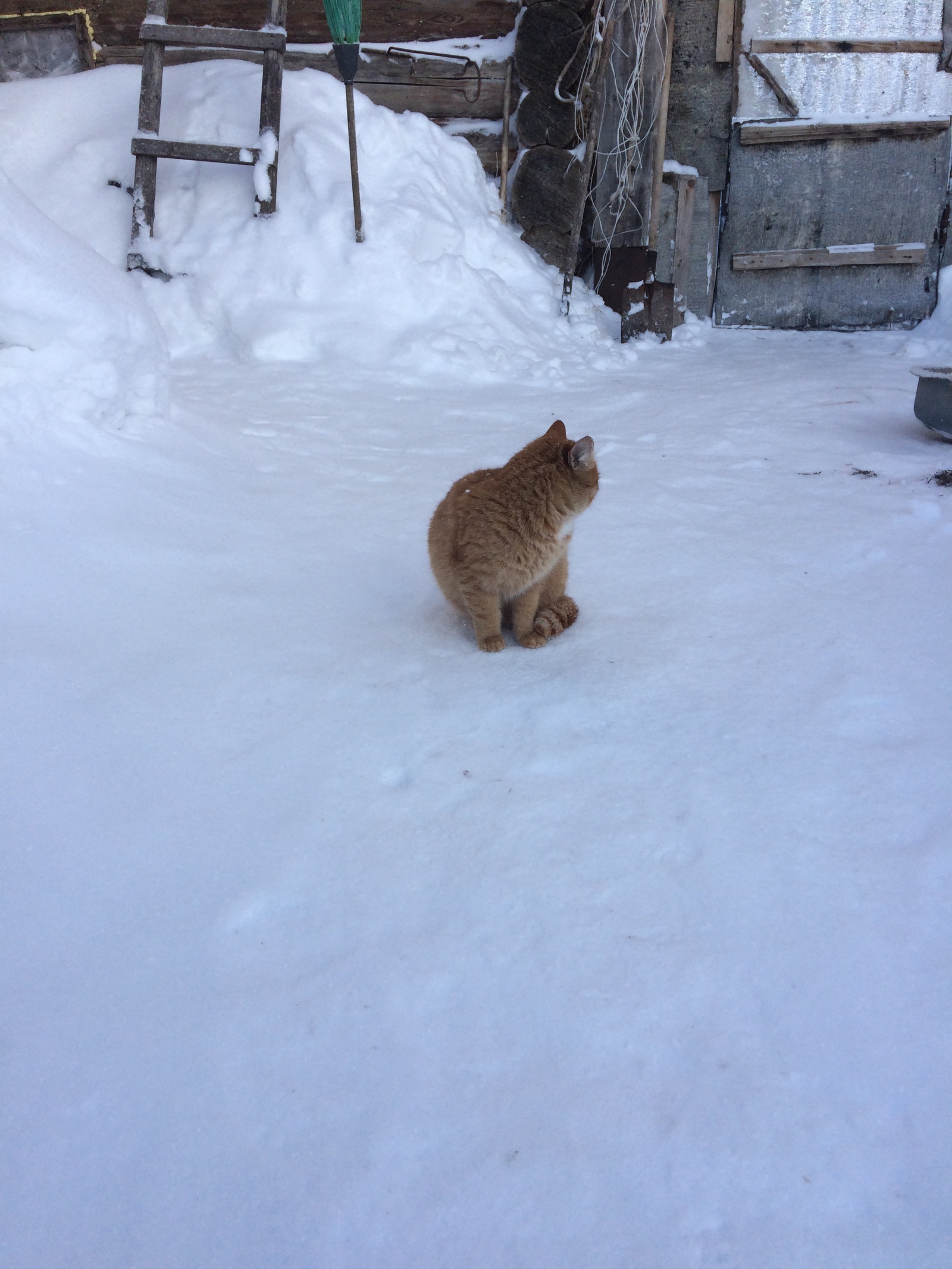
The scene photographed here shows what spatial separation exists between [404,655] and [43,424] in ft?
5.32

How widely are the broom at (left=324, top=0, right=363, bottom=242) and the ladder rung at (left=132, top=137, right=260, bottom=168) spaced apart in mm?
627

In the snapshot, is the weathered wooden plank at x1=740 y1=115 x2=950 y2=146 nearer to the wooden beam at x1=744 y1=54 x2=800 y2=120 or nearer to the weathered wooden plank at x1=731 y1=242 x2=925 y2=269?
the wooden beam at x1=744 y1=54 x2=800 y2=120

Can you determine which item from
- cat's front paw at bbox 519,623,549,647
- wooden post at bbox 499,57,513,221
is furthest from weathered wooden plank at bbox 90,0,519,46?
cat's front paw at bbox 519,623,549,647

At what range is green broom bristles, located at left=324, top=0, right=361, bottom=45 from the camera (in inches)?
200

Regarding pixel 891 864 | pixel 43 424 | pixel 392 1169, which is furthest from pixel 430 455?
pixel 392 1169

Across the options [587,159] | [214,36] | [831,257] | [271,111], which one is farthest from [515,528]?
[831,257]

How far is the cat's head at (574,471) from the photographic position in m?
2.26

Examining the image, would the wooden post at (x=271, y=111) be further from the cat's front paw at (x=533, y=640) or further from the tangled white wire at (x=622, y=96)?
the cat's front paw at (x=533, y=640)

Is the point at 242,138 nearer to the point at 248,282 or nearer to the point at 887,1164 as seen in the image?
the point at 248,282

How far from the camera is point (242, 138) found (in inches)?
222

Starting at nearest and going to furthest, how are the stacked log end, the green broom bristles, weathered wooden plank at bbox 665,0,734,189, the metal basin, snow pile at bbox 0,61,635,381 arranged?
the metal basin → the green broom bristles → snow pile at bbox 0,61,635,381 → the stacked log end → weathered wooden plank at bbox 665,0,734,189

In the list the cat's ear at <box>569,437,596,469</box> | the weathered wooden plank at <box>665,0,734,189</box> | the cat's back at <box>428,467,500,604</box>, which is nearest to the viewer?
the cat's ear at <box>569,437,596,469</box>

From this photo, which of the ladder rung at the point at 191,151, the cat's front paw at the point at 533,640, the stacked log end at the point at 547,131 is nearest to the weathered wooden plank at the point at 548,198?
the stacked log end at the point at 547,131

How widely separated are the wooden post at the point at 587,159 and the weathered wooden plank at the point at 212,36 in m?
2.10
